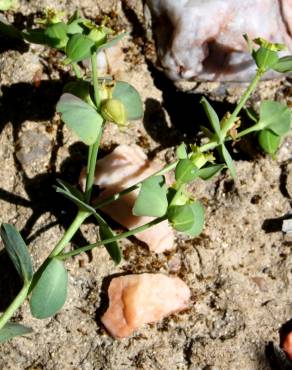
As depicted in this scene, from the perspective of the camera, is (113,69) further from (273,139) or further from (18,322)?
(18,322)

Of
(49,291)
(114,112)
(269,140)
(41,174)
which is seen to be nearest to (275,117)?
(269,140)

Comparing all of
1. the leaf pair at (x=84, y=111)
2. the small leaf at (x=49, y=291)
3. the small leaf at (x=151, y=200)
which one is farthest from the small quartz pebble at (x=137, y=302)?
the leaf pair at (x=84, y=111)

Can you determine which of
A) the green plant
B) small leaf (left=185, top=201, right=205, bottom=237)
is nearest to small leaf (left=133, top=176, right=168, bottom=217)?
the green plant

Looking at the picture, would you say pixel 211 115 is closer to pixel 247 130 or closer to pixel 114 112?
pixel 247 130

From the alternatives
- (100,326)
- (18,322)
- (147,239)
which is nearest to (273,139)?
(147,239)

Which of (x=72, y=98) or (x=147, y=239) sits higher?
(x=72, y=98)

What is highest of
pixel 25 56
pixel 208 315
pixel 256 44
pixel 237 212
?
pixel 25 56

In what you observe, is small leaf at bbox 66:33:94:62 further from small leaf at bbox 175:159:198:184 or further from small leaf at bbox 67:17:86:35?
small leaf at bbox 175:159:198:184
